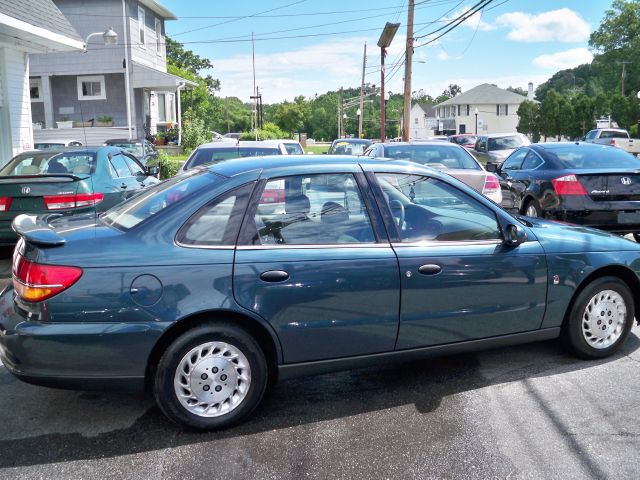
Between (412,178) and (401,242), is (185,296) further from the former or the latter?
(412,178)

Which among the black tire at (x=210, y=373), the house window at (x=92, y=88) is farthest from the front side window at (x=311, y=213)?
the house window at (x=92, y=88)

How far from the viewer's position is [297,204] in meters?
3.91

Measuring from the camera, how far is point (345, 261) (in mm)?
3752

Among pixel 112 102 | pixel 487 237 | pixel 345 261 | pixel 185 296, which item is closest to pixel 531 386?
pixel 487 237

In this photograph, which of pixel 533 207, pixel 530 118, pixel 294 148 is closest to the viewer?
pixel 533 207

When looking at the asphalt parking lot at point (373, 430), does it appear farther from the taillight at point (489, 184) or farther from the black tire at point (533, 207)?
the taillight at point (489, 184)

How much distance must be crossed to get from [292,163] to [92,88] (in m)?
27.1

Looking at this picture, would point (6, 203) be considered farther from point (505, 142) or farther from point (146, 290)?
point (505, 142)

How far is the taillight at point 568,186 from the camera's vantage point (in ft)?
26.7

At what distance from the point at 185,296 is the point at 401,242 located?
4.74 feet

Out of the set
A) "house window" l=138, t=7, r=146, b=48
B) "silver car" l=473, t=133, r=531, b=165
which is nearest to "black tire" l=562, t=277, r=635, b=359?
"silver car" l=473, t=133, r=531, b=165

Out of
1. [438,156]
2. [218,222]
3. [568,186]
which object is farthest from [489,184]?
[218,222]

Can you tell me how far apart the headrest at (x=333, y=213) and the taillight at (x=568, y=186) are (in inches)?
211

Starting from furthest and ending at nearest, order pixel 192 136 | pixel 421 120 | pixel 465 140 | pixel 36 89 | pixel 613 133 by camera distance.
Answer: pixel 421 120 → pixel 465 140 → pixel 613 133 → pixel 36 89 → pixel 192 136
